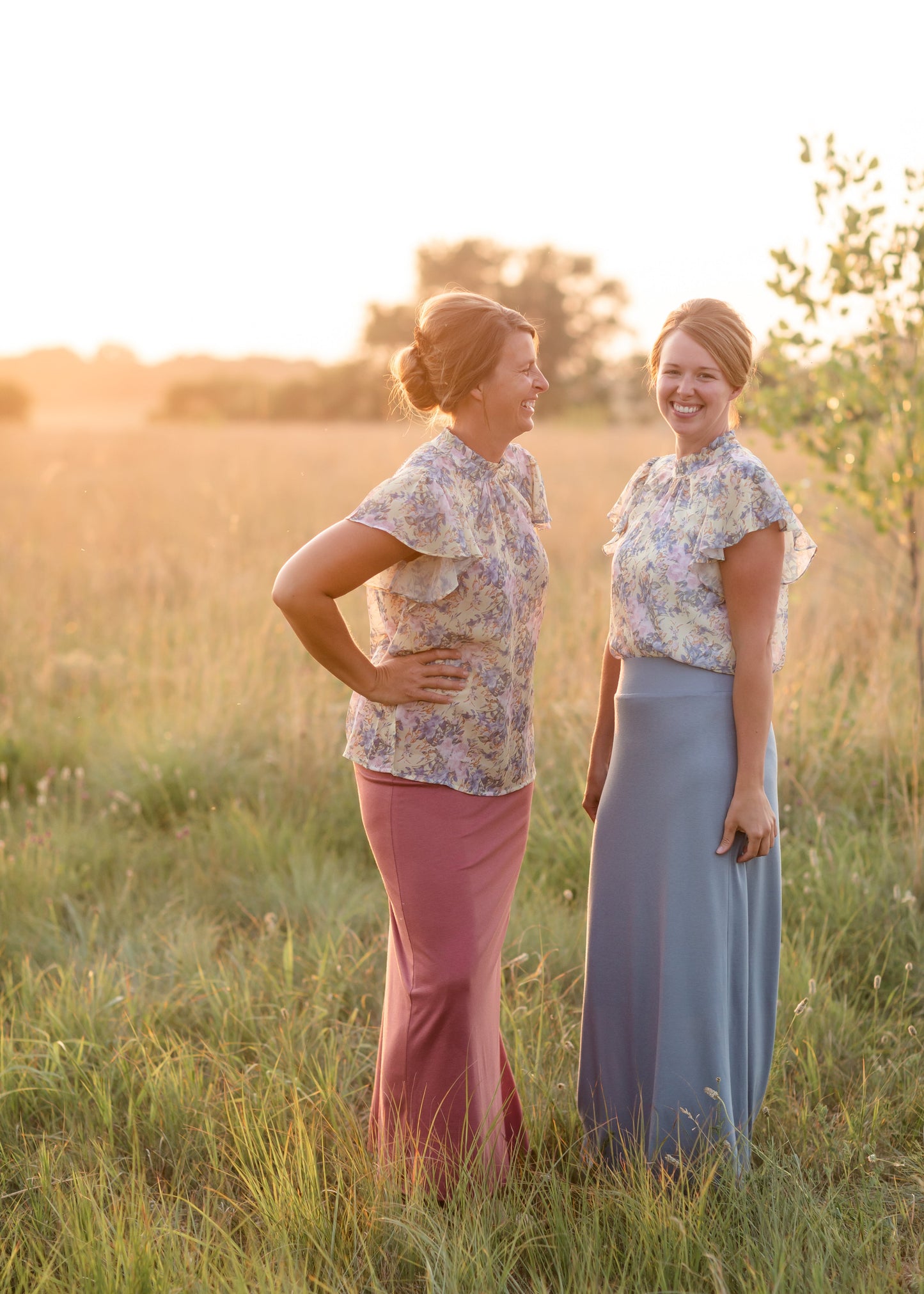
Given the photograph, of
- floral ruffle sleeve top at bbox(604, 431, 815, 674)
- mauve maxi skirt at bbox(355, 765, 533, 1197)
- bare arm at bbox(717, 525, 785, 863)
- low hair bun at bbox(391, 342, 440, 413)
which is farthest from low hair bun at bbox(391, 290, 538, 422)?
mauve maxi skirt at bbox(355, 765, 533, 1197)

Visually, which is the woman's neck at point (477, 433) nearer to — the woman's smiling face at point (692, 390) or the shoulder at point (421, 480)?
the shoulder at point (421, 480)

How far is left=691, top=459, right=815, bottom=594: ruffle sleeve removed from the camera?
7.50ft

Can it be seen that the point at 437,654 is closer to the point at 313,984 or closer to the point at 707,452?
the point at 707,452

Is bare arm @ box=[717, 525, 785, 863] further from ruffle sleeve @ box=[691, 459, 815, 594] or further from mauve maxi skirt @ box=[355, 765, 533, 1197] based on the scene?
mauve maxi skirt @ box=[355, 765, 533, 1197]

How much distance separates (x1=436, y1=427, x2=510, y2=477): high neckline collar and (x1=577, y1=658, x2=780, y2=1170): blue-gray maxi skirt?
566 mm

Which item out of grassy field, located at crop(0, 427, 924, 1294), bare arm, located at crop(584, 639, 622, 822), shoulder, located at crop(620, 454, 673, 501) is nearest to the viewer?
grassy field, located at crop(0, 427, 924, 1294)

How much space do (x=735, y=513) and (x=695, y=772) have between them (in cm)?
59

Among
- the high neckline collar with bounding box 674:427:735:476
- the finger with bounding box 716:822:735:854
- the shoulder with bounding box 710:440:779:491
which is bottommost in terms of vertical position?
the finger with bounding box 716:822:735:854

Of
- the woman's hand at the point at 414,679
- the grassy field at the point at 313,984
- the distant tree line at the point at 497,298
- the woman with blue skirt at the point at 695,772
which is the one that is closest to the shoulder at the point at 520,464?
the woman with blue skirt at the point at 695,772

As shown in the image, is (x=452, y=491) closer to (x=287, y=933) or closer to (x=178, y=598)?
(x=287, y=933)

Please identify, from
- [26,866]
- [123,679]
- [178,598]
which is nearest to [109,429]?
[178,598]

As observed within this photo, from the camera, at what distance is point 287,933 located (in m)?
3.80

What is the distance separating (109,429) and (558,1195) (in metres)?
22.5

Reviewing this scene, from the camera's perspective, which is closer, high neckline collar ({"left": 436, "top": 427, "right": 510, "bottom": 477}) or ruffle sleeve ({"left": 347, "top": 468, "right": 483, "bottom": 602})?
ruffle sleeve ({"left": 347, "top": 468, "right": 483, "bottom": 602})
